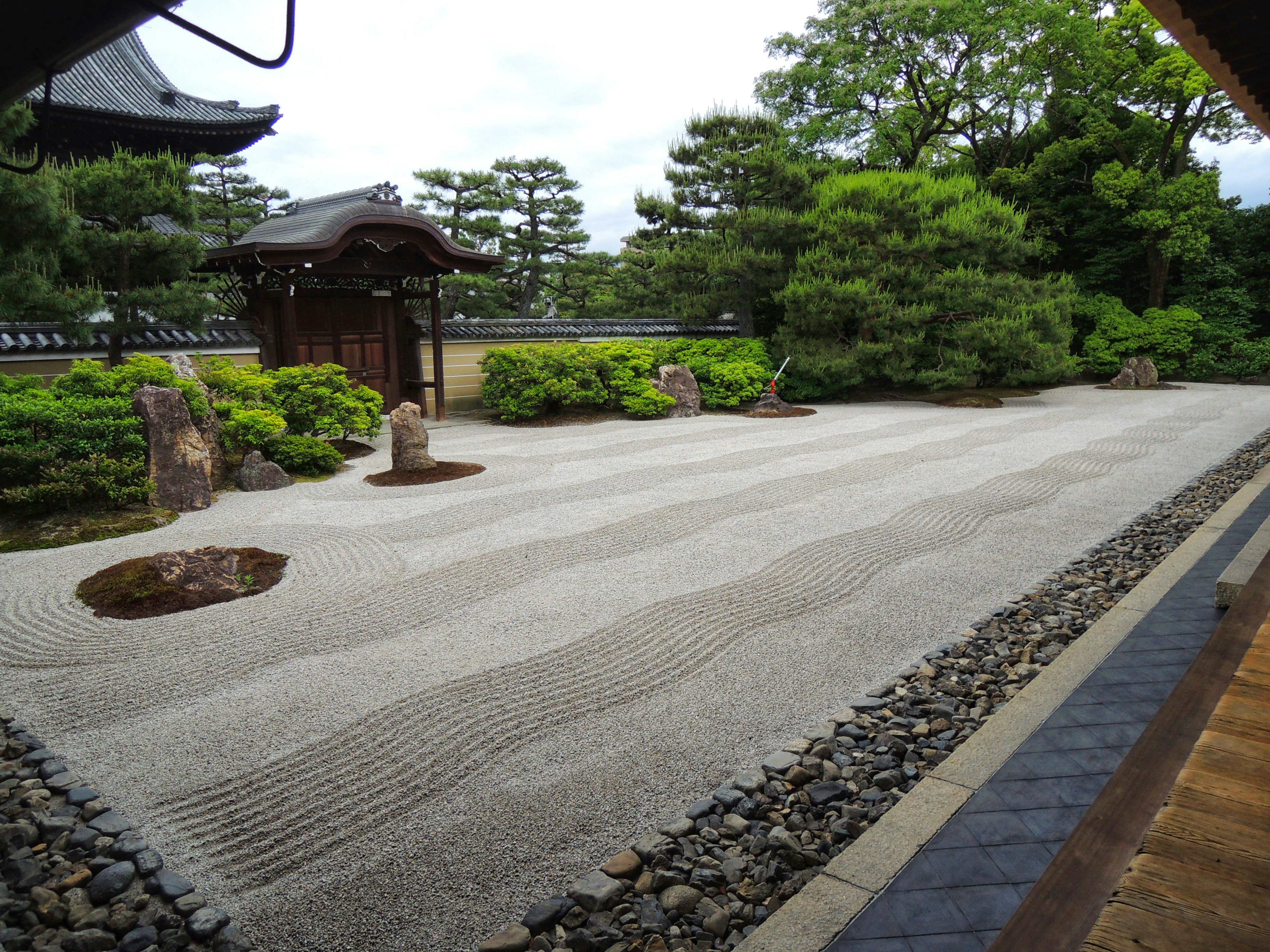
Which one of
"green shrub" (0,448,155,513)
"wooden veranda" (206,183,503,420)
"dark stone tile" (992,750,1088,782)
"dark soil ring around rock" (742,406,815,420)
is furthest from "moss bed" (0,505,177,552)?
"dark soil ring around rock" (742,406,815,420)

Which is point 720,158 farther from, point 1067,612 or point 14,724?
point 14,724

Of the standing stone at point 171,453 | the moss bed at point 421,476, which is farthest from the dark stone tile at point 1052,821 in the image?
the standing stone at point 171,453

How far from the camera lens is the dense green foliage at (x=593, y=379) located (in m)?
11.8

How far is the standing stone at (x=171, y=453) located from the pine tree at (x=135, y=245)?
10.7 ft

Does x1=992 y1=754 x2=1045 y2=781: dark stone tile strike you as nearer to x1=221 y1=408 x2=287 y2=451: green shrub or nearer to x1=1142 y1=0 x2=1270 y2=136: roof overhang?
x1=1142 y1=0 x2=1270 y2=136: roof overhang

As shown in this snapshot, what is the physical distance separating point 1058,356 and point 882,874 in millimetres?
14348

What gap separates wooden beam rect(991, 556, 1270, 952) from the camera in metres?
1.35

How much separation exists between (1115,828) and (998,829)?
585mm

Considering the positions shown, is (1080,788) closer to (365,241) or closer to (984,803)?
(984,803)

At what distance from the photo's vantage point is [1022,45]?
17156mm

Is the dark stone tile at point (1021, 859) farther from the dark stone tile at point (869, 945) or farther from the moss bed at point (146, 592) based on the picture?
the moss bed at point (146, 592)

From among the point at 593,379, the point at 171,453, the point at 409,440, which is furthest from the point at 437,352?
the point at 171,453

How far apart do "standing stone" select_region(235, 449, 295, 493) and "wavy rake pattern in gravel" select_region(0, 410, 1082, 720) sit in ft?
7.38

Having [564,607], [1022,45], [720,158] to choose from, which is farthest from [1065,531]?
[1022,45]
